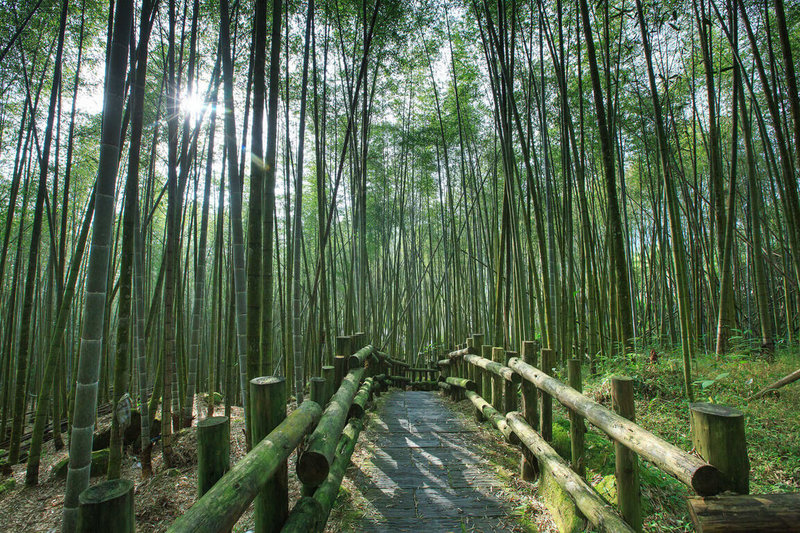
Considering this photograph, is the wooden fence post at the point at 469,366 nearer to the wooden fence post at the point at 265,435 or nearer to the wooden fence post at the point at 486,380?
the wooden fence post at the point at 486,380

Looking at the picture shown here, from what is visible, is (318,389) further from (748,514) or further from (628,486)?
(748,514)

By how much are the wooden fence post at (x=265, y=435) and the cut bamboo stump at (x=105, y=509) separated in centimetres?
58

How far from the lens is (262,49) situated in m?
1.66

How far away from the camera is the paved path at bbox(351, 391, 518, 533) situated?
1705mm

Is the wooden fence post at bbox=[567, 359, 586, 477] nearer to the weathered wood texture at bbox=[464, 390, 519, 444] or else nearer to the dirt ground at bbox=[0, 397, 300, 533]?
the weathered wood texture at bbox=[464, 390, 519, 444]

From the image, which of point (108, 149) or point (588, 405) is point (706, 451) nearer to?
point (588, 405)

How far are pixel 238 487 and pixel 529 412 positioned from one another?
178 cm

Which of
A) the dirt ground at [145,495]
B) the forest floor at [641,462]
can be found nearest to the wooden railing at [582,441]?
the forest floor at [641,462]

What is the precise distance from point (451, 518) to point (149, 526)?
1.80m

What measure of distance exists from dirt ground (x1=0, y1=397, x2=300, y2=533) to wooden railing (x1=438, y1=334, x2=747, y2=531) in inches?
54.6

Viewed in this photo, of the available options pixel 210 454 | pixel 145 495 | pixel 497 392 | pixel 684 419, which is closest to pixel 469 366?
pixel 497 392

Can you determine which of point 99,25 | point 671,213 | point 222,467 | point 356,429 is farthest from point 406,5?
point 222,467

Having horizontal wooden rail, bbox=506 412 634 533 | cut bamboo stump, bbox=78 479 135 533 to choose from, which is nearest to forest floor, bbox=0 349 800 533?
horizontal wooden rail, bbox=506 412 634 533

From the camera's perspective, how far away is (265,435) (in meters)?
1.31
